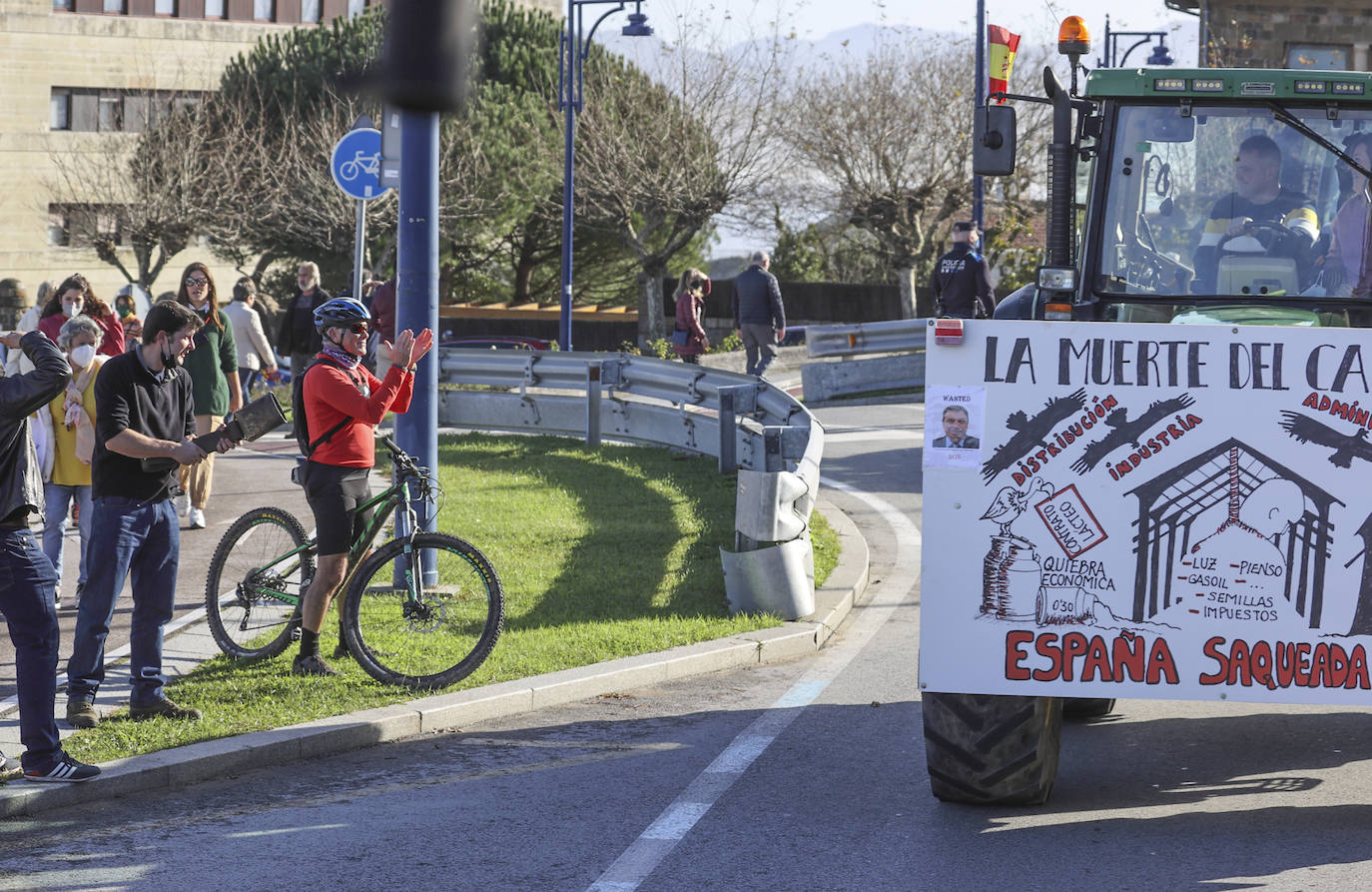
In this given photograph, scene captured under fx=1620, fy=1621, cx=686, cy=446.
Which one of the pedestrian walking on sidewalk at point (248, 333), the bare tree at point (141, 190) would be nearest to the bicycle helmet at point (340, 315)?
the pedestrian walking on sidewalk at point (248, 333)

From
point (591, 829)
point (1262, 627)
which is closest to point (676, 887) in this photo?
point (591, 829)

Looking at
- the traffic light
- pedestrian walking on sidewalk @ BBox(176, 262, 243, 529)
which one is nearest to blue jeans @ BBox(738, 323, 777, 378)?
pedestrian walking on sidewalk @ BBox(176, 262, 243, 529)

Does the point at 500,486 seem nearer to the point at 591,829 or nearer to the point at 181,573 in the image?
the point at 181,573

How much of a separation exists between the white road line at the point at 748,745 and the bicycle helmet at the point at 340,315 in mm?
2626

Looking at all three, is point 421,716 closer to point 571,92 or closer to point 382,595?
point 382,595

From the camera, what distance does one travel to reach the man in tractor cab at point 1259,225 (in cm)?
673

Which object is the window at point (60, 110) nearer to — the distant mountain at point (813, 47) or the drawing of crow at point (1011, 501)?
the distant mountain at point (813, 47)

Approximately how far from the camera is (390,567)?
7746 millimetres

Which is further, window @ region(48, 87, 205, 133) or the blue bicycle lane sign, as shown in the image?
window @ region(48, 87, 205, 133)

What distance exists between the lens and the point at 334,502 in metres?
7.62

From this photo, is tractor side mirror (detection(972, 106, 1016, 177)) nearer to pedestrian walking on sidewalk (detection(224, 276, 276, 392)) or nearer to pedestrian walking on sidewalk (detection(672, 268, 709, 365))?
pedestrian walking on sidewalk (detection(224, 276, 276, 392))

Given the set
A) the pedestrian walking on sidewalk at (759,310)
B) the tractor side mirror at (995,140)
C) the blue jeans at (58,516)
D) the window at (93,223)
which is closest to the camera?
the tractor side mirror at (995,140)

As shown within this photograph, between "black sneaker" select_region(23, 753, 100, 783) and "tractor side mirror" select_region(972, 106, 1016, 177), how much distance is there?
436cm

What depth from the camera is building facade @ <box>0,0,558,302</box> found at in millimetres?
51812
